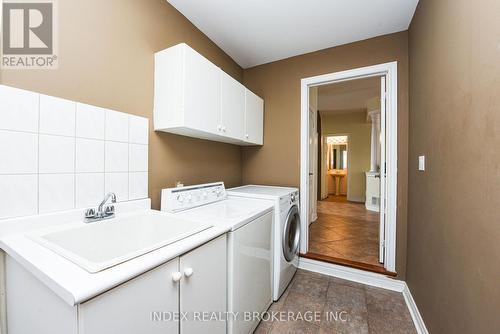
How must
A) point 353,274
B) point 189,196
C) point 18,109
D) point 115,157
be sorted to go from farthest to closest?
point 353,274 < point 189,196 < point 115,157 < point 18,109

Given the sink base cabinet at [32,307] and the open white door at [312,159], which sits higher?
the open white door at [312,159]

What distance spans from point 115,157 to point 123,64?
616 millimetres

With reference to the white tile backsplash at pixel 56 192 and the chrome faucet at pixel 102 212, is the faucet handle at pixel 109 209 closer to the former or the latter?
the chrome faucet at pixel 102 212

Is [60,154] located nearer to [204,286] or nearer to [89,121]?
[89,121]

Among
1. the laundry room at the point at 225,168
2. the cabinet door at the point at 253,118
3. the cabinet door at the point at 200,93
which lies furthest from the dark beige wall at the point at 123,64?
the cabinet door at the point at 253,118

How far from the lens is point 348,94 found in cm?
430

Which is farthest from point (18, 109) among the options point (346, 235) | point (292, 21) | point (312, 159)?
point (346, 235)

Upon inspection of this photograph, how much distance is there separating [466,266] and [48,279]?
1594 mm

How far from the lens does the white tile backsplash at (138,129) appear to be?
54.4 inches

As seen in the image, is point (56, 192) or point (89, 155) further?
point (89, 155)

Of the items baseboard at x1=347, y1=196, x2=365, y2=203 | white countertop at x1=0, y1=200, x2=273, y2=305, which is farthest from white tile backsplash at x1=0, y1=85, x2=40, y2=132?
baseboard at x1=347, y1=196, x2=365, y2=203

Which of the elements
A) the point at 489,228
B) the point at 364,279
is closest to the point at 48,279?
the point at 489,228

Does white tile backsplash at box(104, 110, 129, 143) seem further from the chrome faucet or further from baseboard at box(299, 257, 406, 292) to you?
baseboard at box(299, 257, 406, 292)

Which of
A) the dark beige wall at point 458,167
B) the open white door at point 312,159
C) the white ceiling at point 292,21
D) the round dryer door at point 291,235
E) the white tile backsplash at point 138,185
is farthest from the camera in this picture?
the open white door at point 312,159
